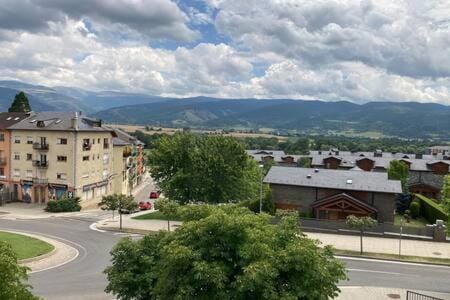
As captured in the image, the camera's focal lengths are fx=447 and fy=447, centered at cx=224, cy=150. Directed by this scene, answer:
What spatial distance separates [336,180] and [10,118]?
1903 inches

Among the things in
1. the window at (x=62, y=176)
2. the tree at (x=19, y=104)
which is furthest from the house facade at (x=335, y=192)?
the tree at (x=19, y=104)

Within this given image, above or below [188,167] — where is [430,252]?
below

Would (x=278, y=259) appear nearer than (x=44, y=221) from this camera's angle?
Yes

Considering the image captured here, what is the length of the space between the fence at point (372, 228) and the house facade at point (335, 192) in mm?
3293

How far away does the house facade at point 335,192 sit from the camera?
47156 millimetres

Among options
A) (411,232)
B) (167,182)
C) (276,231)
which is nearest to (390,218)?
(411,232)

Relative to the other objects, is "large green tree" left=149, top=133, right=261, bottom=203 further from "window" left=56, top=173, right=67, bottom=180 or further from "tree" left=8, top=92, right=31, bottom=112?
"tree" left=8, top=92, right=31, bottom=112

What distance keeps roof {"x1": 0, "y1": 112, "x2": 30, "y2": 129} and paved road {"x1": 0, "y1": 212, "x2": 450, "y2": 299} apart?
31114 mm

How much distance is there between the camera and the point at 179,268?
14359 mm

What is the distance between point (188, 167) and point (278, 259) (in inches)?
1540

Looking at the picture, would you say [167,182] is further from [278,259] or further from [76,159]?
[278,259]

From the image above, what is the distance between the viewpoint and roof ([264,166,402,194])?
47.6 metres

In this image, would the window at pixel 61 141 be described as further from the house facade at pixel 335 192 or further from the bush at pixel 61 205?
the house facade at pixel 335 192

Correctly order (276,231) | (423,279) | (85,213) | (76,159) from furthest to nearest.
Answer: (76,159), (85,213), (423,279), (276,231)
